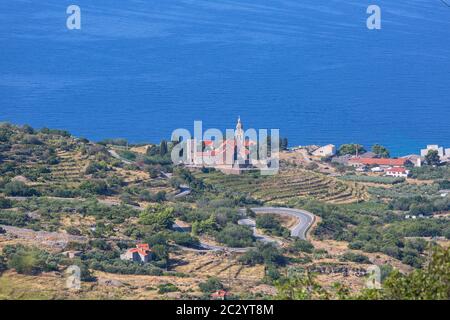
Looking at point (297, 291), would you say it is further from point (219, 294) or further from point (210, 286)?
point (210, 286)

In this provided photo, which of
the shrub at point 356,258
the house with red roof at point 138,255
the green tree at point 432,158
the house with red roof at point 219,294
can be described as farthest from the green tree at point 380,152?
the house with red roof at point 219,294

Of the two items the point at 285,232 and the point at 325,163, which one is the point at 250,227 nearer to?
the point at 285,232

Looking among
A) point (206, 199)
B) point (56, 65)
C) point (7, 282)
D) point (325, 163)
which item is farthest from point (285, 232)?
point (56, 65)

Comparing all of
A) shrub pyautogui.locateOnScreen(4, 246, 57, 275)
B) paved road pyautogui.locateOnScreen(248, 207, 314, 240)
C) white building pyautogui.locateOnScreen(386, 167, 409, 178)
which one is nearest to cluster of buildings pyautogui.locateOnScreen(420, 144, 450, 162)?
white building pyautogui.locateOnScreen(386, 167, 409, 178)

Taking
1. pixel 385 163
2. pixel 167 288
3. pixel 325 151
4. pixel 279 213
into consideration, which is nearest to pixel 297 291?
pixel 167 288

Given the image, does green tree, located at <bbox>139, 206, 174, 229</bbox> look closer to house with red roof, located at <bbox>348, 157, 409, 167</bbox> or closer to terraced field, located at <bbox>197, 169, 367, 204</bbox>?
terraced field, located at <bbox>197, 169, 367, 204</bbox>

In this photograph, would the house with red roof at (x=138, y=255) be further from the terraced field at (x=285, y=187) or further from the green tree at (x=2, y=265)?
the terraced field at (x=285, y=187)

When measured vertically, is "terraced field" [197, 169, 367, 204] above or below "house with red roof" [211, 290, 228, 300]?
above
